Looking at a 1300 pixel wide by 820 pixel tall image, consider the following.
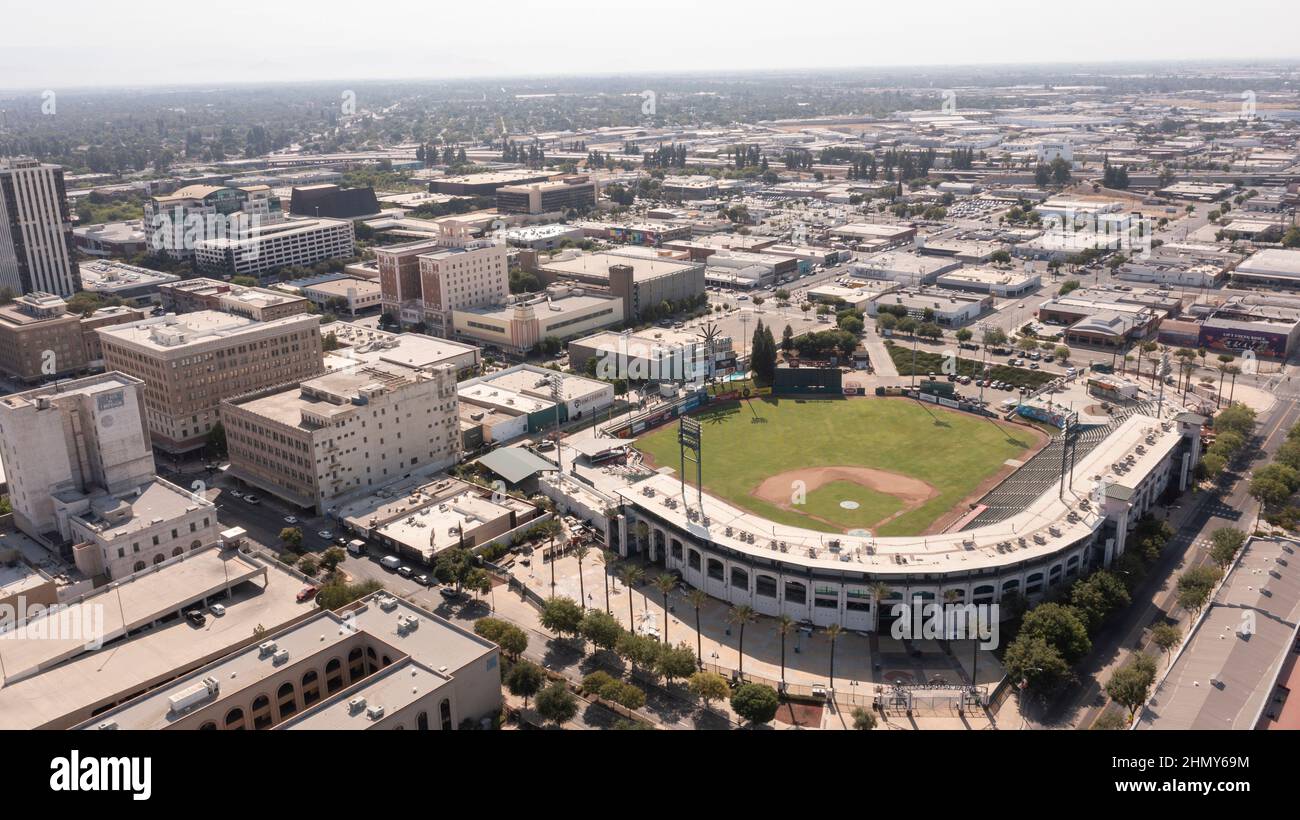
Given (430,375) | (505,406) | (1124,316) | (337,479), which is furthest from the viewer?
(1124,316)

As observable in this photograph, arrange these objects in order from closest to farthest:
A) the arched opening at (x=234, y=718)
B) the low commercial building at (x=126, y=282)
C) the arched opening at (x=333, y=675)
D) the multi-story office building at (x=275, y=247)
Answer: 1. the arched opening at (x=234, y=718)
2. the arched opening at (x=333, y=675)
3. the low commercial building at (x=126, y=282)
4. the multi-story office building at (x=275, y=247)

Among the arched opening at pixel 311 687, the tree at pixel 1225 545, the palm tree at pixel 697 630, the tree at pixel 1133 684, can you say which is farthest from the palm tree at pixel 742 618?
the tree at pixel 1225 545

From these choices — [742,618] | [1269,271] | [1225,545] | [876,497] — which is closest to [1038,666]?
[742,618]

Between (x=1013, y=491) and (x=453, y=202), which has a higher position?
(x=453, y=202)

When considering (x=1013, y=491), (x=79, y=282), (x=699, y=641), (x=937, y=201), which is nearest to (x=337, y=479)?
(x=699, y=641)

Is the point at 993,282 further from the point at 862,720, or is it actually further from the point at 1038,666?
the point at 862,720

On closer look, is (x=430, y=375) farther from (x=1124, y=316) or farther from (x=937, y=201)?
(x=937, y=201)

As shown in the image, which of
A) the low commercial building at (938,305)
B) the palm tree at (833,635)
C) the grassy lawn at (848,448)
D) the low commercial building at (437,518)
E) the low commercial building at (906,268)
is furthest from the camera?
the low commercial building at (906,268)

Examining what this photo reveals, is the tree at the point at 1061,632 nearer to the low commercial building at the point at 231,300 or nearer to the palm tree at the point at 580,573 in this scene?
the palm tree at the point at 580,573

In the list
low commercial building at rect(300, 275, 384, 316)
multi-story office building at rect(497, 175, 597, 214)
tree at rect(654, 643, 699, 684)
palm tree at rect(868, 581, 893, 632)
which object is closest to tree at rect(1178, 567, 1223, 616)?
palm tree at rect(868, 581, 893, 632)
